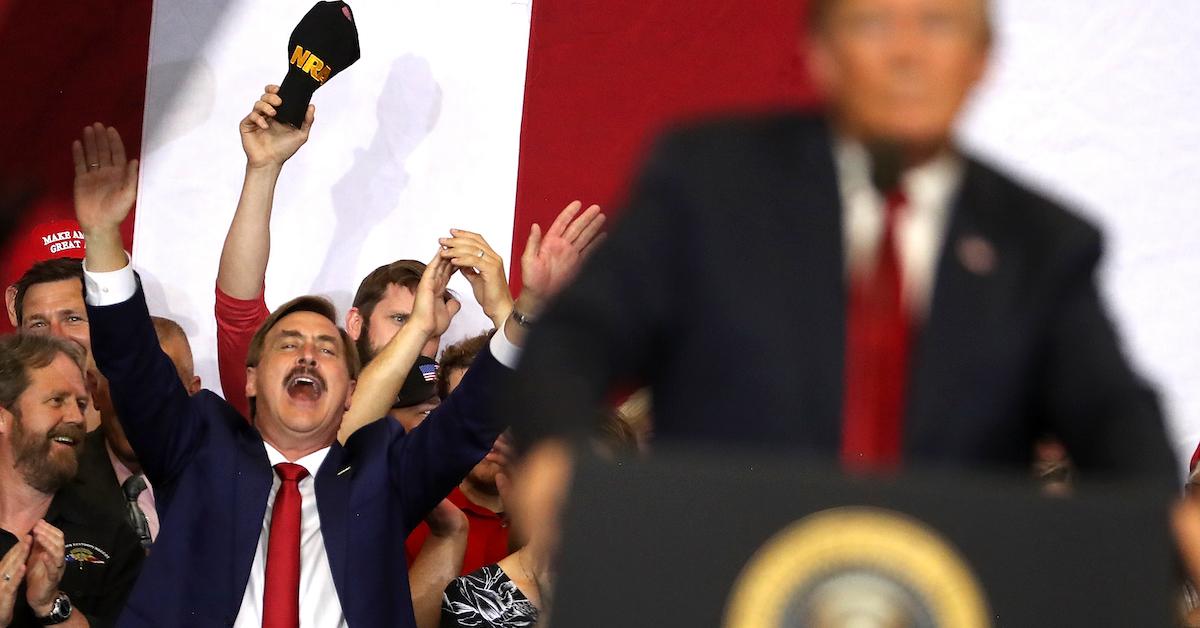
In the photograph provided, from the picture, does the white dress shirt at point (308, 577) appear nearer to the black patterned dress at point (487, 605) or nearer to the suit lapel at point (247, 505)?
the suit lapel at point (247, 505)

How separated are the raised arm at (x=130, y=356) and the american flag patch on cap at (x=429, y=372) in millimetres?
771

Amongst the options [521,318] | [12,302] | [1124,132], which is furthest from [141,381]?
[1124,132]

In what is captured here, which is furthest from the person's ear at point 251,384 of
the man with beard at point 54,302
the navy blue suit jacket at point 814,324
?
the navy blue suit jacket at point 814,324

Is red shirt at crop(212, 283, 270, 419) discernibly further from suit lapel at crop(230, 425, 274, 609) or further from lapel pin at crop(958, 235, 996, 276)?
lapel pin at crop(958, 235, 996, 276)

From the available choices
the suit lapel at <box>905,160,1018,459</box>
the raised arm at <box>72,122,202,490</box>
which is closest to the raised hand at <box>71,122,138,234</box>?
the raised arm at <box>72,122,202,490</box>

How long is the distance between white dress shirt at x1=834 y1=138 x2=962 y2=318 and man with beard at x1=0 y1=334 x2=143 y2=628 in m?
1.74

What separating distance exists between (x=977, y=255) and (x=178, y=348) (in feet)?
7.44

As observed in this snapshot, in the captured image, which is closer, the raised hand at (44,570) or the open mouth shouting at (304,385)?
the raised hand at (44,570)

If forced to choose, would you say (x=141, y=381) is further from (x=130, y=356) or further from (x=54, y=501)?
(x=54, y=501)

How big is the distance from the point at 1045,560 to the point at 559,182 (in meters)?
2.86

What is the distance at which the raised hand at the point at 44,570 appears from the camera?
2.40m

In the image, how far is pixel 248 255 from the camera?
3082mm

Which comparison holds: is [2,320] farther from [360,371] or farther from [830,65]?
[830,65]

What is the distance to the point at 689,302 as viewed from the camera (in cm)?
112
